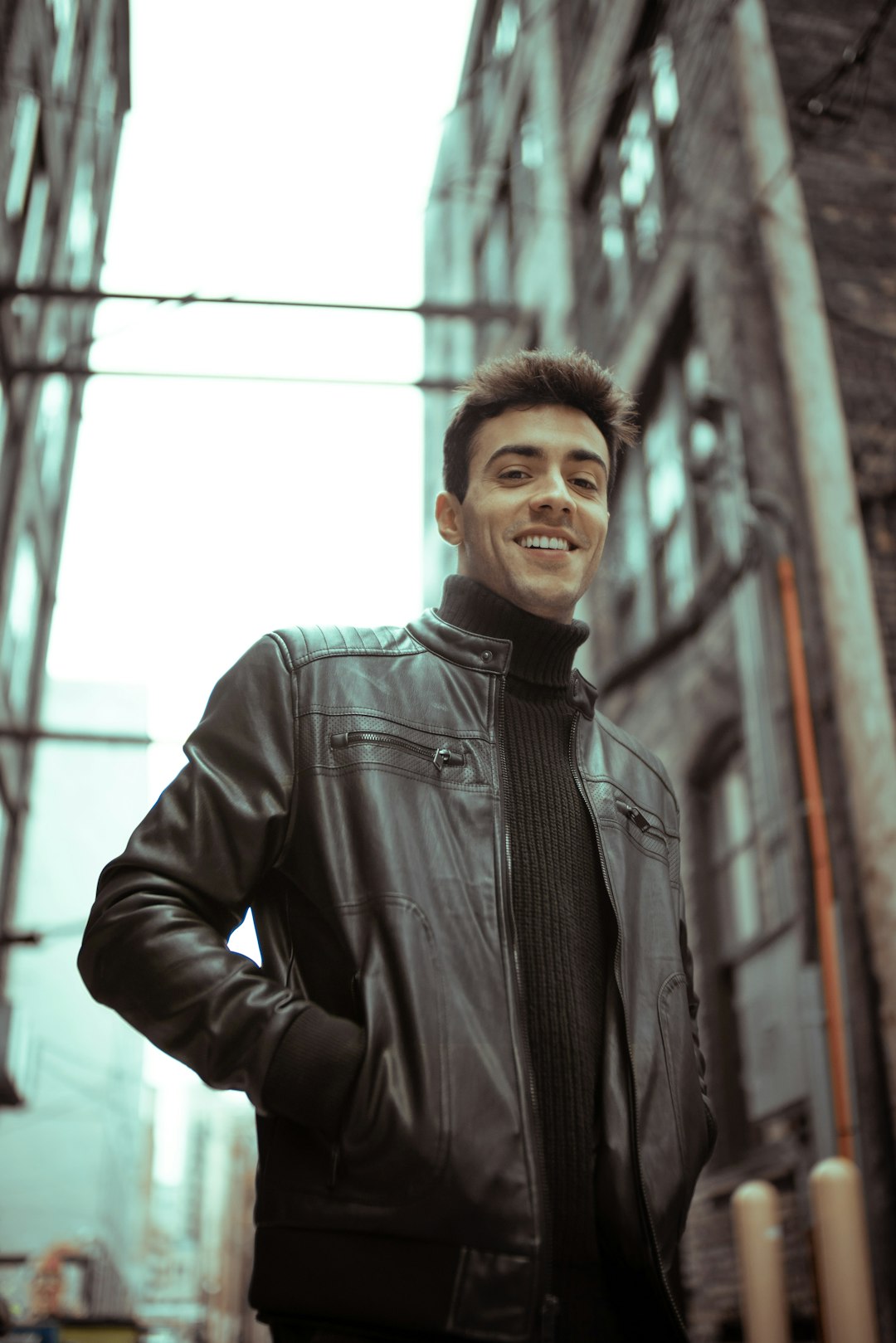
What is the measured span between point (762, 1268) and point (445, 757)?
488cm

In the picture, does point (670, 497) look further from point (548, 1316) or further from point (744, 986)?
point (548, 1316)

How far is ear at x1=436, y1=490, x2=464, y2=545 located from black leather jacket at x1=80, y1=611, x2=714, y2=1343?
201mm

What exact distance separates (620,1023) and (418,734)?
0.50m

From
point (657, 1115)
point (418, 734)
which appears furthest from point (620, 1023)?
point (418, 734)

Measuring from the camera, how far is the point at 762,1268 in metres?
5.90

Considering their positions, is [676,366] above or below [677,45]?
below

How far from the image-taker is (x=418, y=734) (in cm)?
197

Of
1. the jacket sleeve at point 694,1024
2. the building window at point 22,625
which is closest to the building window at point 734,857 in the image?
the jacket sleeve at point 694,1024

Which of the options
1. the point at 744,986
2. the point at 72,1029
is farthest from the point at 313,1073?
the point at 72,1029

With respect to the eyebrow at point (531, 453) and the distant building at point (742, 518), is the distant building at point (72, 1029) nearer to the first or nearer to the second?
the distant building at point (742, 518)

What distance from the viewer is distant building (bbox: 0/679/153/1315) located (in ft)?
91.3

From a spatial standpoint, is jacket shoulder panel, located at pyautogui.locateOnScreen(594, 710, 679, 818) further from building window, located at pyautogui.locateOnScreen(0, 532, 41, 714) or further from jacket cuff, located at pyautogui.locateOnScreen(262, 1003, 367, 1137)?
building window, located at pyautogui.locateOnScreen(0, 532, 41, 714)

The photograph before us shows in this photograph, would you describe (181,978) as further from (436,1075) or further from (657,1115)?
(657,1115)

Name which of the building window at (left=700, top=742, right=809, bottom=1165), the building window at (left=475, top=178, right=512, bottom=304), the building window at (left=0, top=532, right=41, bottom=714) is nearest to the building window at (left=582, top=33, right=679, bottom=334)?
the building window at (left=475, top=178, right=512, bottom=304)
